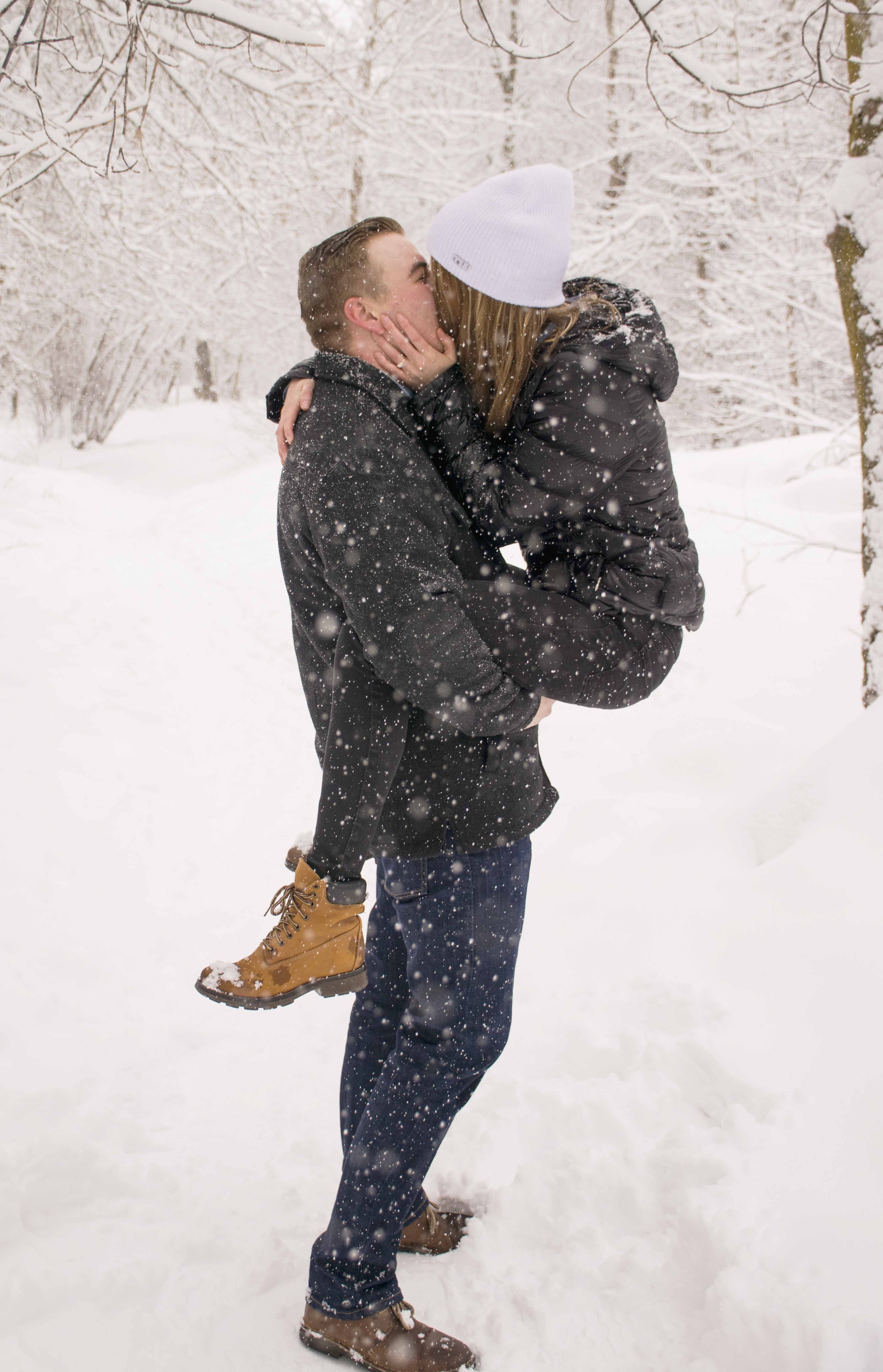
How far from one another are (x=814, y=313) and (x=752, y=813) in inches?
177

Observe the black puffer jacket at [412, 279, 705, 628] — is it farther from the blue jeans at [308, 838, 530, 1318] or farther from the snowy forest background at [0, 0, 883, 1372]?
the snowy forest background at [0, 0, 883, 1372]

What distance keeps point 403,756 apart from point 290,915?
0.33 m

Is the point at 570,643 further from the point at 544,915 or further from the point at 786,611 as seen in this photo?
the point at 786,611

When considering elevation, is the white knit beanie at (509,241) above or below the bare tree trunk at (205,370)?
above

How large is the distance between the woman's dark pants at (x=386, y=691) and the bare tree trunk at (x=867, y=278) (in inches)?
88.3

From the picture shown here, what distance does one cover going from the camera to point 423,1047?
1508 millimetres

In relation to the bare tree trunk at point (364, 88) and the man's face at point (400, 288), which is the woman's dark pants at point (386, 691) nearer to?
the man's face at point (400, 288)

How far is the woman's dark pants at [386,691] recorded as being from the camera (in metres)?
1.34

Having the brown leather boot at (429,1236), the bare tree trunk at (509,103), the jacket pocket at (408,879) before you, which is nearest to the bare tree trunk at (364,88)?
the bare tree trunk at (509,103)

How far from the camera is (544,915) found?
300 centimetres

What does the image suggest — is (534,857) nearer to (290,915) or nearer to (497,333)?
(290,915)

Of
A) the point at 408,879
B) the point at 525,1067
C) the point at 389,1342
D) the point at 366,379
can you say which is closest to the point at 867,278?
the point at 366,379

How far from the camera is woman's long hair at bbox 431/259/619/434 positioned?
1.41m

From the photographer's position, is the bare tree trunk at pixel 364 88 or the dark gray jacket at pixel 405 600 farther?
the bare tree trunk at pixel 364 88
